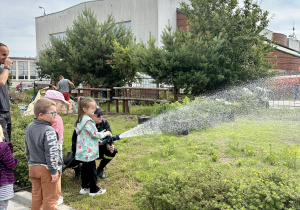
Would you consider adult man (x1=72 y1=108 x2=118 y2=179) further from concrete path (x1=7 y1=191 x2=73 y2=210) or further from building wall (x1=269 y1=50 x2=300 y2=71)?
building wall (x1=269 y1=50 x2=300 y2=71)

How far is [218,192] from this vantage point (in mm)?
2805

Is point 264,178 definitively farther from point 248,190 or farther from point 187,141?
point 187,141

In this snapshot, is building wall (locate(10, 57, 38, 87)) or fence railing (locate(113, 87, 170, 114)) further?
building wall (locate(10, 57, 38, 87))

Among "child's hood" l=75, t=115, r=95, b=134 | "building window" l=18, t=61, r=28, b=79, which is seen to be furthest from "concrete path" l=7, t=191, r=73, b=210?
"building window" l=18, t=61, r=28, b=79

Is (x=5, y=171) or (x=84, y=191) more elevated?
(x=5, y=171)

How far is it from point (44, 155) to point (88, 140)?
0.78m

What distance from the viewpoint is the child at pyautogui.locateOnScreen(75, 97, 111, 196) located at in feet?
12.4

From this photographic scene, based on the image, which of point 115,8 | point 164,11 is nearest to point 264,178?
point 164,11

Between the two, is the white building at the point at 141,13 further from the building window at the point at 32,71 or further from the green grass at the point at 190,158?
the building window at the point at 32,71

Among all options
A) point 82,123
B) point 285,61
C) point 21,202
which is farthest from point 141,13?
point 21,202

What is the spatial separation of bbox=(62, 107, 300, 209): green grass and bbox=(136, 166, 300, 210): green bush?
0.18m

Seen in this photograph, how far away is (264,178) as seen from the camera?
2.91 meters

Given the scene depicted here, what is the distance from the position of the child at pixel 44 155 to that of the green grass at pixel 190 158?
0.54 m

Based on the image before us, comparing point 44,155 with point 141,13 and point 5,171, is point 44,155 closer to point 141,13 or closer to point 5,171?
point 5,171
